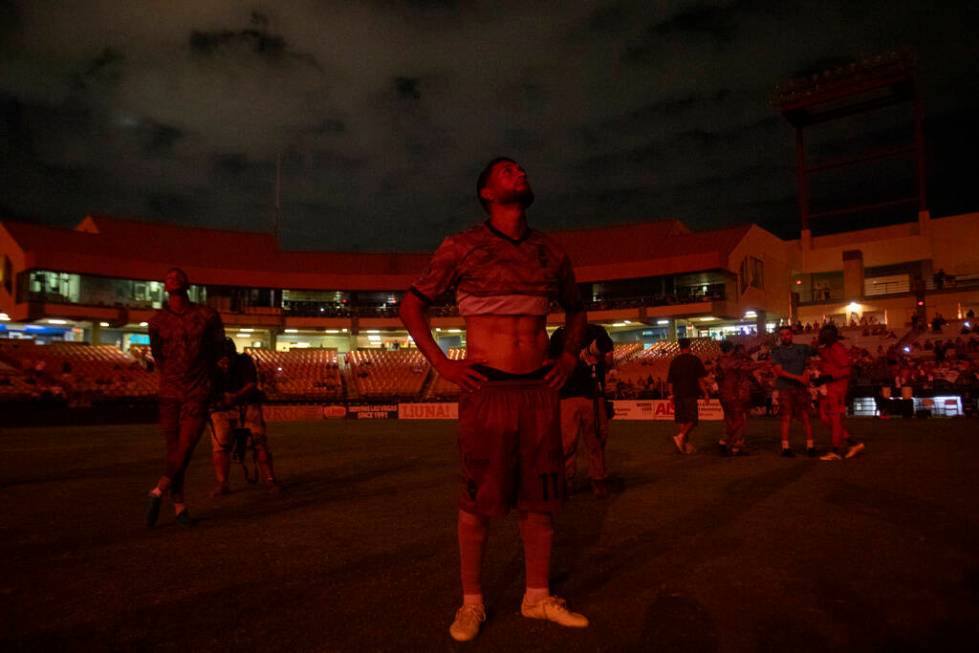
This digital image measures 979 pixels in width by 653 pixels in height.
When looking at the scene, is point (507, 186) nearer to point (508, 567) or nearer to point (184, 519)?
point (508, 567)

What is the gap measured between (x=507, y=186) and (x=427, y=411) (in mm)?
26326

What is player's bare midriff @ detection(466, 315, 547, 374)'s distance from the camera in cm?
307

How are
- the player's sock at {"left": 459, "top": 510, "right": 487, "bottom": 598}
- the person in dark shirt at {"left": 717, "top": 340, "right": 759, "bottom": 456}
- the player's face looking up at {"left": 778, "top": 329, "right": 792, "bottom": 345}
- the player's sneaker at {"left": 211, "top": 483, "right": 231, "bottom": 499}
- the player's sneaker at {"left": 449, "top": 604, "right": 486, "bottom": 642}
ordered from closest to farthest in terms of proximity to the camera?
the player's sneaker at {"left": 449, "top": 604, "right": 486, "bottom": 642} < the player's sock at {"left": 459, "top": 510, "right": 487, "bottom": 598} < the player's sneaker at {"left": 211, "top": 483, "right": 231, "bottom": 499} < the player's face looking up at {"left": 778, "top": 329, "right": 792, "bottom": 345} < the person in dark shirt at {"left": 717, "top": 340, "right": 759, "bottom": 456}

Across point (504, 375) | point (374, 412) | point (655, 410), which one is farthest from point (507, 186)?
point (374, 412)

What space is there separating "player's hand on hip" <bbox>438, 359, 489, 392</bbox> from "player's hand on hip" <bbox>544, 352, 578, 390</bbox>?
315 millimetres

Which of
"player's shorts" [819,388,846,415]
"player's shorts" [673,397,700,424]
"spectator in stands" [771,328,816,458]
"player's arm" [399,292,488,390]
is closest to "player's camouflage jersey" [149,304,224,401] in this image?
"player's arm" [399,292,488,390]

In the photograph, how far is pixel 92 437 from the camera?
1727 cm

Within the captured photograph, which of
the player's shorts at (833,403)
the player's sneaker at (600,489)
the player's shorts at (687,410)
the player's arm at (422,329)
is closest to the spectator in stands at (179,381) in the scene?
the player's arm at (422,329)

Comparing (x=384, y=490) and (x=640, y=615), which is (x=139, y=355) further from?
(x=640, y=615)

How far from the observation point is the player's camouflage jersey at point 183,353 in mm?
5434

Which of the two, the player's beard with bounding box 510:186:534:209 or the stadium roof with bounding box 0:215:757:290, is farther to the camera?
the stadium roof with bounding box 0:215:757:290

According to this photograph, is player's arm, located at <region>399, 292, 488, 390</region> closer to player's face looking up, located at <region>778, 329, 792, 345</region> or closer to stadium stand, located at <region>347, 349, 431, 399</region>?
player's face looking up, located at <region>778, 329, 792, 345</region>

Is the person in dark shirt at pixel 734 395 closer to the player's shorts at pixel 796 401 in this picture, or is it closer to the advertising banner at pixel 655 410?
the player's shorts at pixel 796 401

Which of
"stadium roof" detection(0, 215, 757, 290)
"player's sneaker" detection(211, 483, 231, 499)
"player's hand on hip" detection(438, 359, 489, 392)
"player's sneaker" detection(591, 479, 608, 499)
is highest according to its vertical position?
"stadium roof" detection(0, 215, 757, 290)
